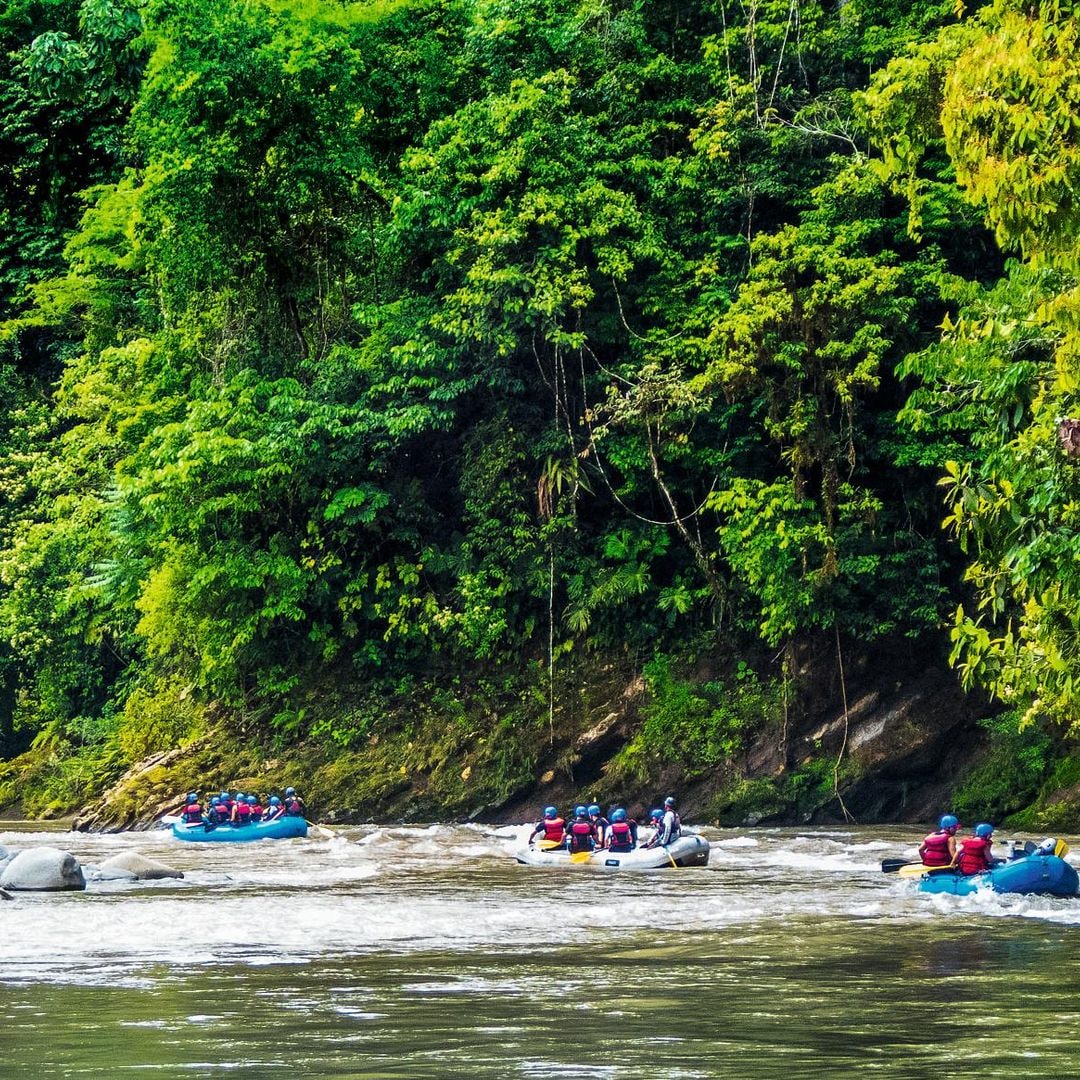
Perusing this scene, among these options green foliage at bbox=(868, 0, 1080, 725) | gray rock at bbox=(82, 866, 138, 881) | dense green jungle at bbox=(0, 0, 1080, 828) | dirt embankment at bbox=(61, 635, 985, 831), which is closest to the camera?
green foliage at bbox=(868, 0, 1080, 725)

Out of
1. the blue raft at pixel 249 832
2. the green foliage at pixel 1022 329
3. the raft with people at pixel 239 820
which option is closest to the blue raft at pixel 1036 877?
the green foliage at pixel 1022 329

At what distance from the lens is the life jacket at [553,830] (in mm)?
22672

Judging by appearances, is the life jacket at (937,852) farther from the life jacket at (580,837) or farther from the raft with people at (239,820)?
the raft with people at (239,820)

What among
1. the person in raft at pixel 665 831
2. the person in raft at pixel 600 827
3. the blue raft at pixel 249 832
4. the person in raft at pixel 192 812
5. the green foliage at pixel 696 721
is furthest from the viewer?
the green foliage at pixel 696 721

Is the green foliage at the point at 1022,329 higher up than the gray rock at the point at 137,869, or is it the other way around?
the green foliage at the point at 1022,329

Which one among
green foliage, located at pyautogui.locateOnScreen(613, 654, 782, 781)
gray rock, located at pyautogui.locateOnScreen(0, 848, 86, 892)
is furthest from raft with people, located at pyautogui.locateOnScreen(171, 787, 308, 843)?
gray rock, located at pyautogui.locateOnScreen(0, 848, 86, 892)

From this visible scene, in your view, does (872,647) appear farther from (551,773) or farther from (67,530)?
(67,530)

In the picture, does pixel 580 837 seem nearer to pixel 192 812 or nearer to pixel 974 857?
pixel 974 857

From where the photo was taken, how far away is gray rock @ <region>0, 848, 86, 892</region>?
1712 centimetres

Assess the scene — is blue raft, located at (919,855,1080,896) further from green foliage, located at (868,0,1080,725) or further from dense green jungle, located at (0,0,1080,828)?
dense green jungle, located at (0,0,1080,828)

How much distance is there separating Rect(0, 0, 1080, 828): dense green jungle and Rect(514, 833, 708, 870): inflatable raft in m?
5.59

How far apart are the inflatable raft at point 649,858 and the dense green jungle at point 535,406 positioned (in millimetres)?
5590

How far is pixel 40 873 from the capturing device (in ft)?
56.5

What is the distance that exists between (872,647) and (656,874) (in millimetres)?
8549
